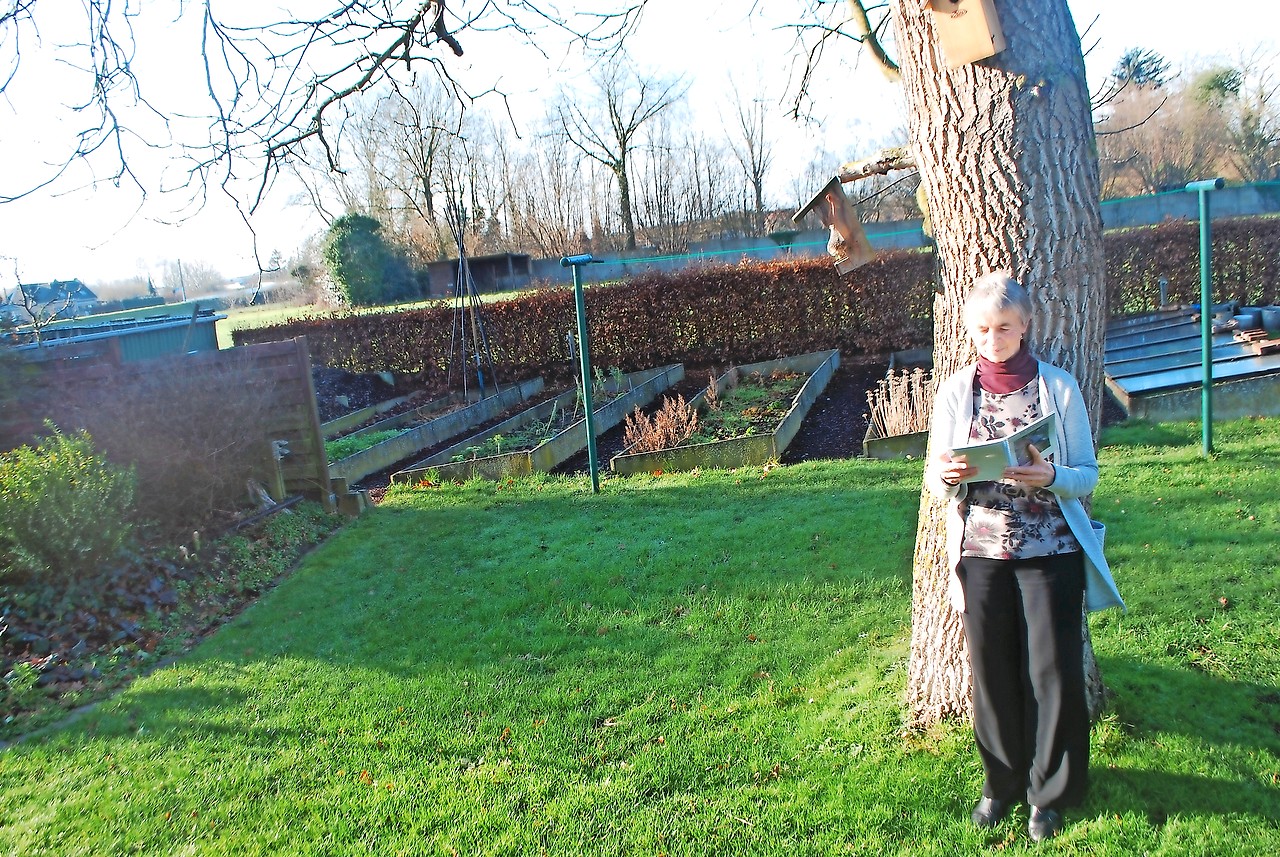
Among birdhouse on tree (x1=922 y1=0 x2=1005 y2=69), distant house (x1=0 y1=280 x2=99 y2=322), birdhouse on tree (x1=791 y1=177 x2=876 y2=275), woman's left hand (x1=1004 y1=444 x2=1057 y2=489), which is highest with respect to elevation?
distant house (x1=0 y1=280 x2=99 y2=322)

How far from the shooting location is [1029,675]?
8.27 ft

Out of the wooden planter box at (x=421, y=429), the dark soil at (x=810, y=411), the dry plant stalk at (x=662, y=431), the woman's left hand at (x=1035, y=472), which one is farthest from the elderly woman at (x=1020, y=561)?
the wooden planter box at (x=421, y=429)

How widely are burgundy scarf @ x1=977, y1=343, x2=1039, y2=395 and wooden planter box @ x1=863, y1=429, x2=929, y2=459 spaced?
5410 millimetres

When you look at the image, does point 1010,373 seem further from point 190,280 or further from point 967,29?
point 190,280

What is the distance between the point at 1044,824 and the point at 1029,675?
0.46 meters

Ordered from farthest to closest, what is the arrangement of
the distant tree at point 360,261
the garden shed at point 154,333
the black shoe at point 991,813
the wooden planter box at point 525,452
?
the distant tree at point 360,261
the garden shed at point 154,333
the wooden planter box at point 525,452
the black shoe at point 991,813

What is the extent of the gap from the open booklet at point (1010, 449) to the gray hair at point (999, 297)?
0.33 metres

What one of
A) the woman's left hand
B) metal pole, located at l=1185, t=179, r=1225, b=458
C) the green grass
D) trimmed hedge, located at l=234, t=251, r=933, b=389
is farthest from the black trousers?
trimmed hedge, located at l=234, t=251, r=933, b=389

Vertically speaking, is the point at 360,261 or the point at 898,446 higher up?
the point at 360,261

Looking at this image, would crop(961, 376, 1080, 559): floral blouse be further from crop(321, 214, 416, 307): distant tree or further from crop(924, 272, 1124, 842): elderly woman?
crop(321, 214, 416, 307): distant tree

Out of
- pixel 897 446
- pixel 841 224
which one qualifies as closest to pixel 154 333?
pixel 897 446

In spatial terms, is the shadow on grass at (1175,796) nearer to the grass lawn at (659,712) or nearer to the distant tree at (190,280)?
the grass lawn at (659,712)

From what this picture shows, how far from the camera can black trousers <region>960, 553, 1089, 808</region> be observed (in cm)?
242

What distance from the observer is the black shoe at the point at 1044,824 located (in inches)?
98.4
